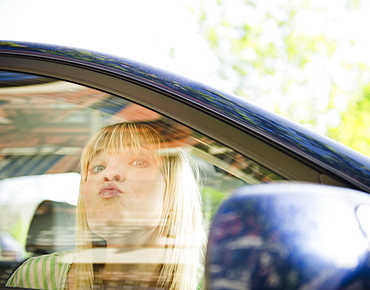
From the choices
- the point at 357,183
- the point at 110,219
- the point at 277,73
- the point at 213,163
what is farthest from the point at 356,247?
the point at 277,73

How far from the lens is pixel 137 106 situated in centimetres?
119

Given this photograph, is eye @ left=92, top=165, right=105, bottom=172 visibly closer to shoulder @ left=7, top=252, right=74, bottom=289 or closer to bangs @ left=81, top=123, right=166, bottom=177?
bangs @ left=81, top=123, right=166, bottom=177

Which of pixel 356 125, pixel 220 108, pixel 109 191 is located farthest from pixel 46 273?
pixel 356 125

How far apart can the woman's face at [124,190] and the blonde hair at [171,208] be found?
15 millimetres

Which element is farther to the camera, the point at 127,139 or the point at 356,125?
the point at 356,125

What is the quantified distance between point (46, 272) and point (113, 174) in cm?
27

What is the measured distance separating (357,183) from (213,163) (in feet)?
0.98

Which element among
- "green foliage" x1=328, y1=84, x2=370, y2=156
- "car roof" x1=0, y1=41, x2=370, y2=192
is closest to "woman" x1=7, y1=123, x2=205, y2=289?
"car roof" x1=0, y1=41, x2=370, y2=192

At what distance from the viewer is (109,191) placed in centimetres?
122

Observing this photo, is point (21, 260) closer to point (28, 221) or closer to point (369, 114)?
point (28, 221)

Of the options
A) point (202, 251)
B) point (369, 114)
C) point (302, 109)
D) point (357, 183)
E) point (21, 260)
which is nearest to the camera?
point (357, 183)

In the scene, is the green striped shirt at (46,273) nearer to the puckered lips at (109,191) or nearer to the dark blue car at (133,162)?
the dark blue car at (133,162)

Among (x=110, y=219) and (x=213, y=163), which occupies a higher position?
(x=213, y=163)

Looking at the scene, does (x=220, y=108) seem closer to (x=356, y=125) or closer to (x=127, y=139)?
(x=127, y=139)
